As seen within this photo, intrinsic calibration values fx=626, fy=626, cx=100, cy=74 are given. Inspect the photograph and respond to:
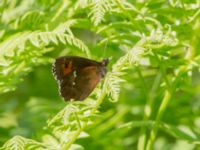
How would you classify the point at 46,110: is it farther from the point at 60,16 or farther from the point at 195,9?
the point at 195,9

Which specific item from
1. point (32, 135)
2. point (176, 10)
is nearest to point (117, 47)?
point (176, 10)

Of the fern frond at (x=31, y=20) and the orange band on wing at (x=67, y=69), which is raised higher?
the fern frond at (x=31, y=20)

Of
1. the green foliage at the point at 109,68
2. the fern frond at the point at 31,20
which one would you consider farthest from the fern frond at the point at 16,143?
the fern frond at the point at 31,20

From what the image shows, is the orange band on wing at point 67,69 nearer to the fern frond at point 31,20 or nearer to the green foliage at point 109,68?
the green foliage at point 109,68

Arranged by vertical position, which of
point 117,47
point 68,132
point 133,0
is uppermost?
point 133,0

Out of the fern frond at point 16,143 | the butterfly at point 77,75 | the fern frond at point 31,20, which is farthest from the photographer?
the fern frond at point 31,20

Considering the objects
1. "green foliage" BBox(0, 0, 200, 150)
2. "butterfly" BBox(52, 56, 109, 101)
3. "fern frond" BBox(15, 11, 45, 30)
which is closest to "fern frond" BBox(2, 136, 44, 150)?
"green foliage" BBox(0, 0, 200, 150)
